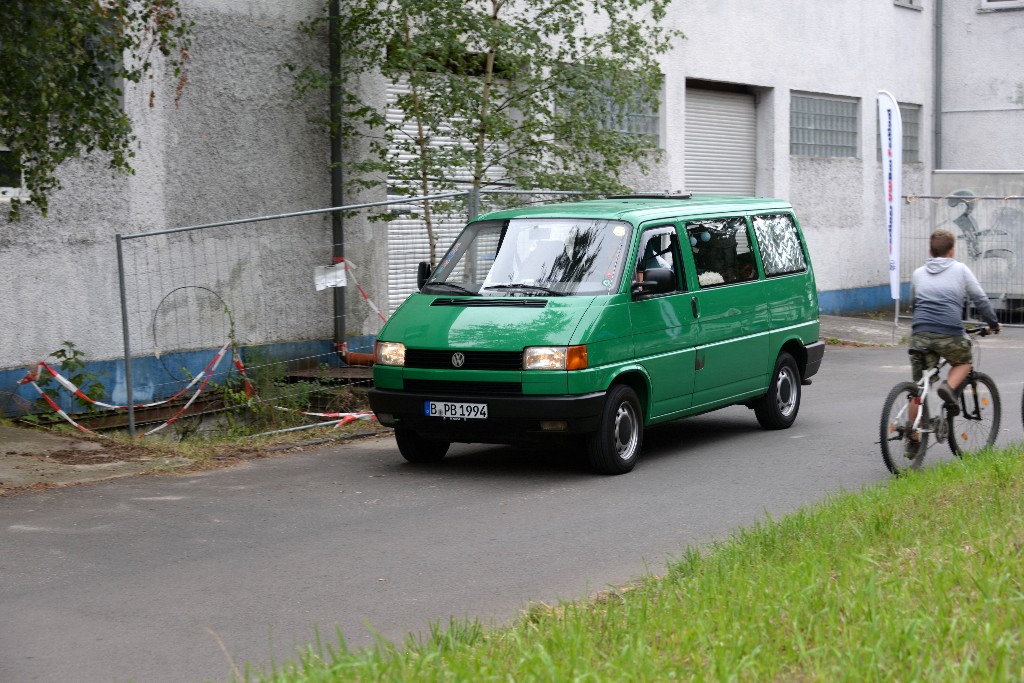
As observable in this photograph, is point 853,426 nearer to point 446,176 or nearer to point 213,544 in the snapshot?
point 446,176

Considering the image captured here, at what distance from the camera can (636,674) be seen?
477 centimetres

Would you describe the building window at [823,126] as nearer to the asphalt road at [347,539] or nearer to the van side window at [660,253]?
the asphalt road at [347,539]

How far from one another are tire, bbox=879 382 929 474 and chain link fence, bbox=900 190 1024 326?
15284mm

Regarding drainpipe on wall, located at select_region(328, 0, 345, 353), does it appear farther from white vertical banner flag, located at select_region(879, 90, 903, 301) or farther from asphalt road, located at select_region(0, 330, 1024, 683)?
white vertical banner flag, located at select_region(879, 90, 903, 301)

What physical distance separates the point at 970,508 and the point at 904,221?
19.9 meters

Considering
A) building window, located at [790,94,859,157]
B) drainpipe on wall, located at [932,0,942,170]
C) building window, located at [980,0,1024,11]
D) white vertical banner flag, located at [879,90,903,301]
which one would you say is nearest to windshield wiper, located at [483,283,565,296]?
white vertical banner flag, located at [879,90,903,301]

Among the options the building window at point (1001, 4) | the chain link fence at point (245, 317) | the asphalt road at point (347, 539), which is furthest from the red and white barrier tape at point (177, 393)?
the building window at point (1001, 4)

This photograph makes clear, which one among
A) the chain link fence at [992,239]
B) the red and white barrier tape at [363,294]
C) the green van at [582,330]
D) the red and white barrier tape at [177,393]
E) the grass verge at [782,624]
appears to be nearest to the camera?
the grass verge at [782,624]

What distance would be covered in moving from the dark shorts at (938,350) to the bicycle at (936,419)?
63mm

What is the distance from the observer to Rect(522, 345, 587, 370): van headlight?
32.3 feet

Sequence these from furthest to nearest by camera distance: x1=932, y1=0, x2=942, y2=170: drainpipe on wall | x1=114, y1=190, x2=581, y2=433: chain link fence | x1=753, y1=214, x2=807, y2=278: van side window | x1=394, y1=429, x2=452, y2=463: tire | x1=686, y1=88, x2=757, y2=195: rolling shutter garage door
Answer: x1=932, y1=0, x2=942, y2=170: drainpipe on wall
x1=686, y1=88, x2=757, y2=195: rolling shutter garage door
x1=114, y1=190, x2=581, y2=433: chain link fence
x1=753, y1=214, x2=807, y2=278: van side window
x1=394, y1=429, x2=452, y2=463: tire

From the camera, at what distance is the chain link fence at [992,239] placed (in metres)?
24.8

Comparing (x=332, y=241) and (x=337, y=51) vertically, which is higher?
(x=337, y=51)

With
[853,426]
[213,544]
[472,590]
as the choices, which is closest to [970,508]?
[472,590]
